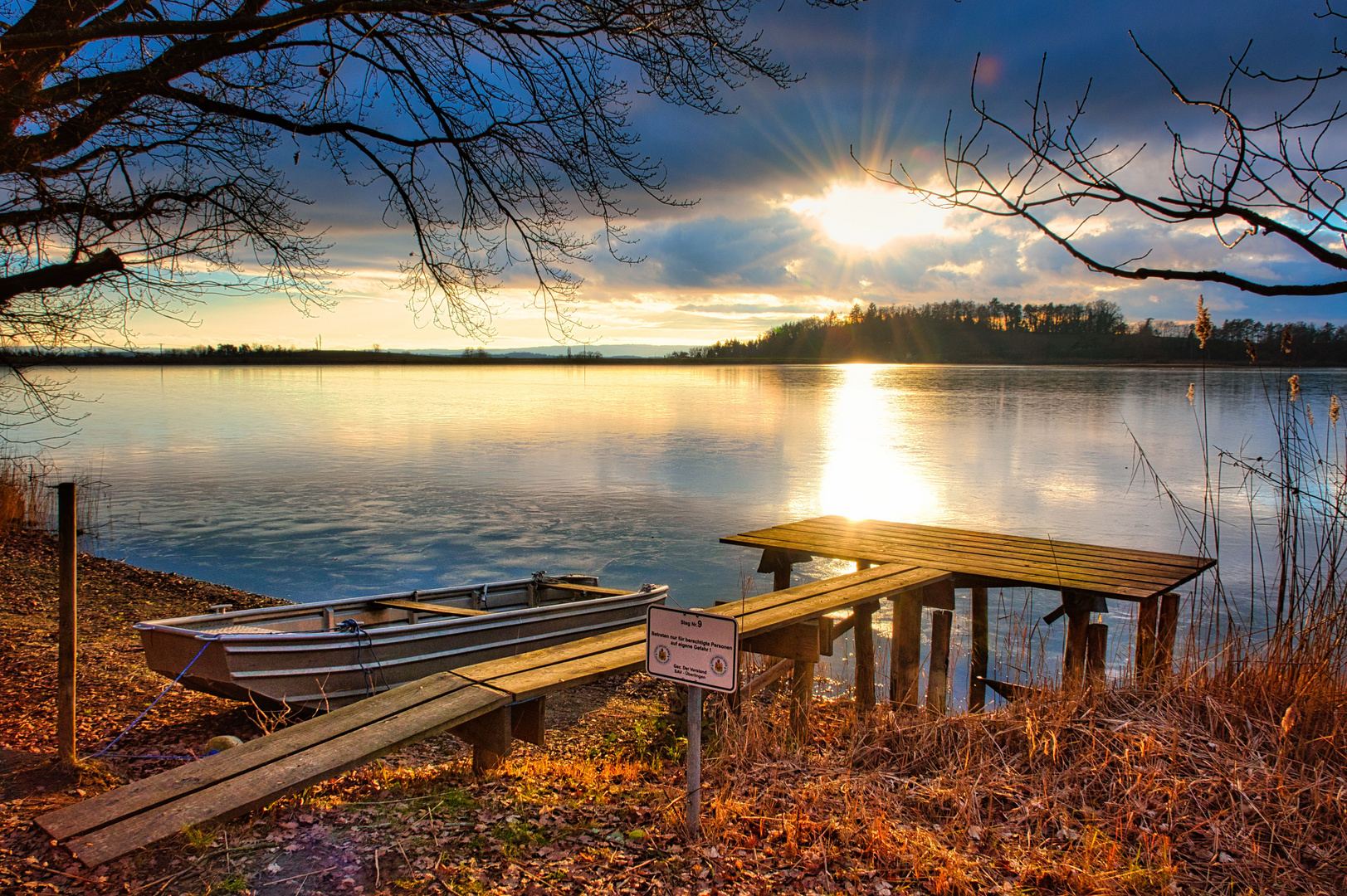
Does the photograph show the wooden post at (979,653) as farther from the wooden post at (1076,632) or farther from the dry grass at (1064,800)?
the dry grass at (1064,800)

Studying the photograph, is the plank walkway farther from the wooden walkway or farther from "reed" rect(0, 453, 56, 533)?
"reed" rect(0, 453, 56, 533)

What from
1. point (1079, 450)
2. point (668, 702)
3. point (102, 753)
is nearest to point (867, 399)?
point (1079, 450)

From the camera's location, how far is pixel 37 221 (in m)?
6.79

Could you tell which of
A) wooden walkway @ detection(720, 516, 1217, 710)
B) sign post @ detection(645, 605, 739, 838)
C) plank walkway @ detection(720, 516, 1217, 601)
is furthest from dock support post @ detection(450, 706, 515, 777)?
plank walkway @ detection(720, 516, 1217, 601)

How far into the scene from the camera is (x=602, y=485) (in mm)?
24984

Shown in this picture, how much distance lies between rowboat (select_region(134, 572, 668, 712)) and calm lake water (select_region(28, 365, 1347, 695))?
241 cm

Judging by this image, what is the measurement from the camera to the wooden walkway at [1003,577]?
24.5 ft

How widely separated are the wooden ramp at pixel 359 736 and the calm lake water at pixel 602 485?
298 cm

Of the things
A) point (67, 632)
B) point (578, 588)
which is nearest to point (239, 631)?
point (67, 632)

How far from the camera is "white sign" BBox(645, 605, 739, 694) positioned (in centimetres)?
337

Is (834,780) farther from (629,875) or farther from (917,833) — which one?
(629,875)

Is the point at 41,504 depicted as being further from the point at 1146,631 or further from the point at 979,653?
the point at 1146,631

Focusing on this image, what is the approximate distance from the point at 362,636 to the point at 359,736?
3.66 m

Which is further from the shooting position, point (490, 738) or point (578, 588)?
point (578, 588)
